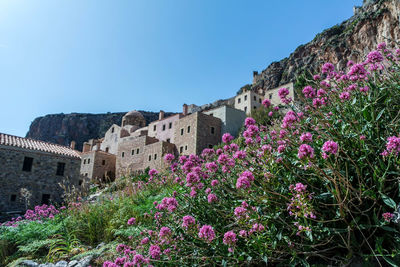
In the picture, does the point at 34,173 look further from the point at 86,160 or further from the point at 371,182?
the point at 371,182

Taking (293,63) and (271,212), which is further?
(293,63)

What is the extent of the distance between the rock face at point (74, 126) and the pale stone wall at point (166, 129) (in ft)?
133

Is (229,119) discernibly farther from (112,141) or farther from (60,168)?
(60,168)

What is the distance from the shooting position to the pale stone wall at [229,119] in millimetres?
30672

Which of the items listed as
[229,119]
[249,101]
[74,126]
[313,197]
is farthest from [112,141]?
[74,126]

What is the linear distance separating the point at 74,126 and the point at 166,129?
54.5 meters

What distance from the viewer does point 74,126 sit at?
78250mm

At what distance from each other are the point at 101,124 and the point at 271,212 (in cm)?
8275

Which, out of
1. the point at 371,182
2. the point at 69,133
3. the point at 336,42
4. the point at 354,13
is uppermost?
the point at 354,13

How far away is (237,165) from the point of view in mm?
3600

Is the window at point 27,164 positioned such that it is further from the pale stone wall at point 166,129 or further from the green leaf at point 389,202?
the green leaf at point 389,202

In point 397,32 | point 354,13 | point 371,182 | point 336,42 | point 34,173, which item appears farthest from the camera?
point 354,13

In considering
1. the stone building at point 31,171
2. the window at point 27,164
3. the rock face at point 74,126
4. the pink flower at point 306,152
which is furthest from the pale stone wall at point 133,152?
the rock face at point 74,126

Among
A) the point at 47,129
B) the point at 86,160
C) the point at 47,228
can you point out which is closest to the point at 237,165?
the point at 47,228
